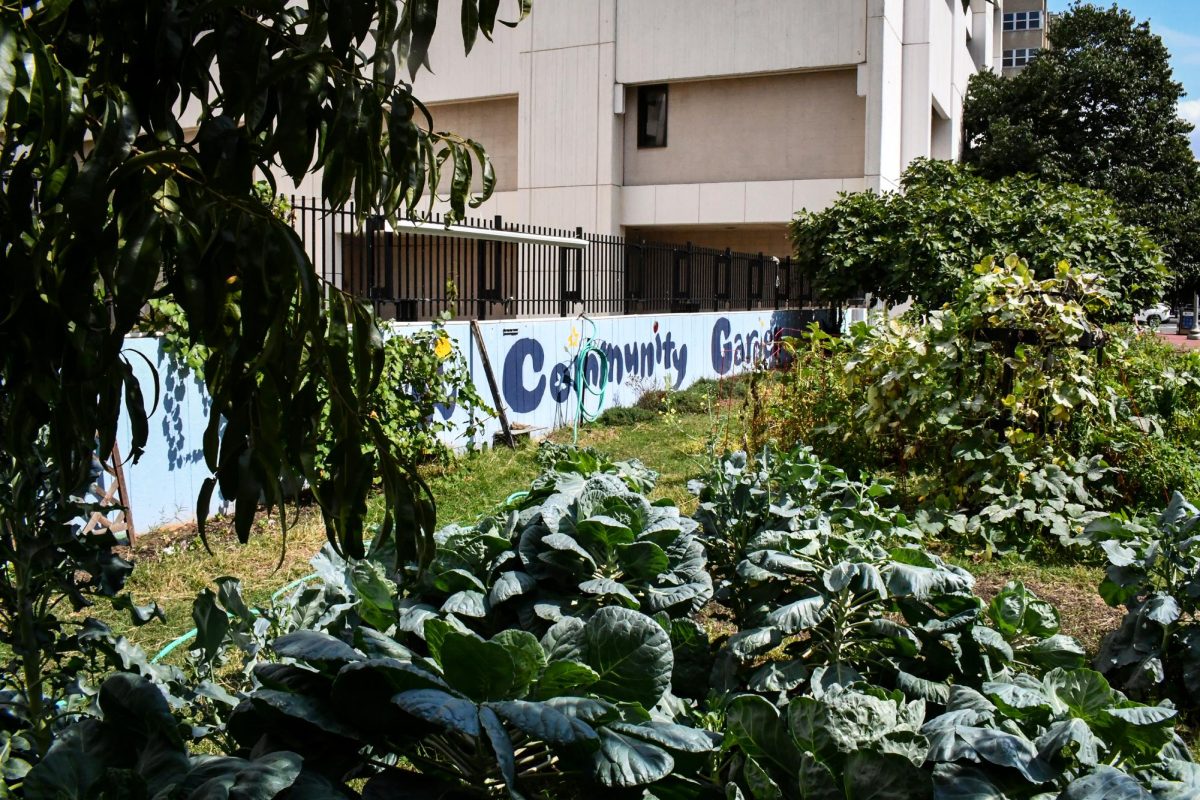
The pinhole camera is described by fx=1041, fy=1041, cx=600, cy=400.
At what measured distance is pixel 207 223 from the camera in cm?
146

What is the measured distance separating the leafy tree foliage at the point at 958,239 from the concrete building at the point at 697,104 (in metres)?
4.88

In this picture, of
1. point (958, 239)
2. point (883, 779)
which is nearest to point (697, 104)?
point (958, 239)

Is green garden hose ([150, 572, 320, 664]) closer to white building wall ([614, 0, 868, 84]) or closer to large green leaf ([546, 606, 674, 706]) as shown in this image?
large green leaf ([546, 606, 674, 706])

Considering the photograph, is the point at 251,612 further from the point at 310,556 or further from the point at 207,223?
the point at 310,556

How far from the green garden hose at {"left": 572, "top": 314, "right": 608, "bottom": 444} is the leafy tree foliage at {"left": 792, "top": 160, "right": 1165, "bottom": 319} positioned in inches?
175

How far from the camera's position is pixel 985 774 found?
2.20 m

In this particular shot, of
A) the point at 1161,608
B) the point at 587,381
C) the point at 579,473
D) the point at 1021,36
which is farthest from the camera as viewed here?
the point at 1021,36

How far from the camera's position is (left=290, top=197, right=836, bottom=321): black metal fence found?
9.28 meters

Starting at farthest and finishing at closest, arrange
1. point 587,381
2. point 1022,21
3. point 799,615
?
point 1022,21
point 587,381
point 799,615

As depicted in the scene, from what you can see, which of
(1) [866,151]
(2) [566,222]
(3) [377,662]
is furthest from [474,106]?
(3) [377,662]

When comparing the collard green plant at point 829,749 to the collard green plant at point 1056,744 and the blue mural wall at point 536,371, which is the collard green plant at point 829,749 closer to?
the collard green plant at point 1056,744

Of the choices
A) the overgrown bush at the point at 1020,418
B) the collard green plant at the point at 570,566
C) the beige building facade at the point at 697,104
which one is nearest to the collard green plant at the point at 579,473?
the collard green plant at the point at 570,566

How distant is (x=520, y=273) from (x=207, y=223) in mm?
10401

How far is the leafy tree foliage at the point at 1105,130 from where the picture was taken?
28.7m
